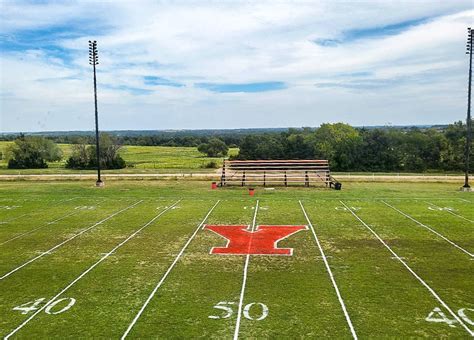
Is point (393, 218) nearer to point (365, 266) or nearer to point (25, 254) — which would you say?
point (365, 266)

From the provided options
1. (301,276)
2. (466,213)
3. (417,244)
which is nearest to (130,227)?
(301,276)

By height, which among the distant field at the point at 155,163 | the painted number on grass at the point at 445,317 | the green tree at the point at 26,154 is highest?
the green tree at the point at 26,154

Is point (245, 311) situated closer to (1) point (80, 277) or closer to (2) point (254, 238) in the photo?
(1) point (80, 277)

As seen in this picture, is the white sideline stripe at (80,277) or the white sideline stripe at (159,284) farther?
the white sideline stripe at (80,277)

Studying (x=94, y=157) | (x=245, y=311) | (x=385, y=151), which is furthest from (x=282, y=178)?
(x=94, y=157)

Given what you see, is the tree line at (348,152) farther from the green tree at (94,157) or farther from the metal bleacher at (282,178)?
the metal bleacher at (282,178)

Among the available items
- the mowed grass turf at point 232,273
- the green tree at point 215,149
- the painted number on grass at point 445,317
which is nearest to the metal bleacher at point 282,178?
the mowed grass turf at point 232,273
